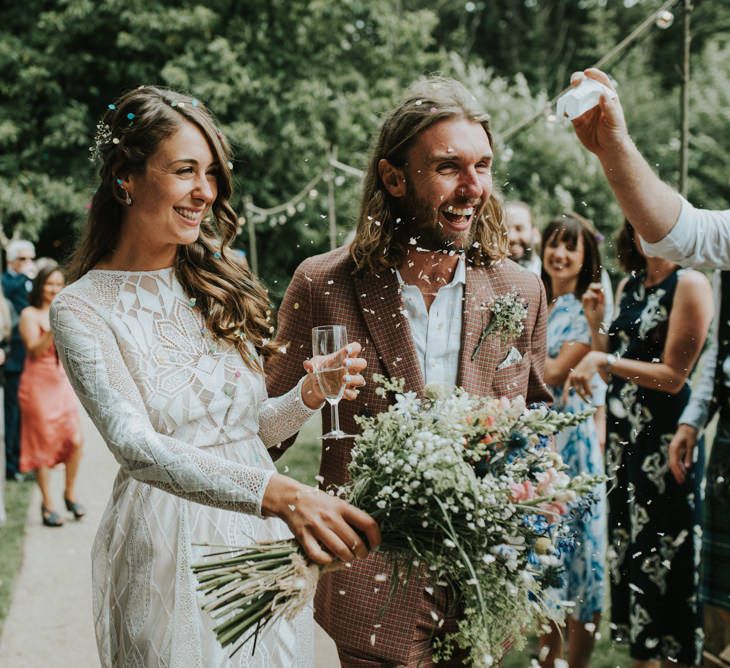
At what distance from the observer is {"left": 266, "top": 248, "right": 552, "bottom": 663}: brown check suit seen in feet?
7.97

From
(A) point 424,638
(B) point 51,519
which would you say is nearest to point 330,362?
(A) point 424,638

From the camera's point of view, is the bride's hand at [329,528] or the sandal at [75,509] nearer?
the bride's hand at [329,528]

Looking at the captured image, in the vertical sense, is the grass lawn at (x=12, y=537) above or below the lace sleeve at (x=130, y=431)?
below

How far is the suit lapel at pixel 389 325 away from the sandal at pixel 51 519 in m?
5.19

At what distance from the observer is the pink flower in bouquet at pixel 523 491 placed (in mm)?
1911

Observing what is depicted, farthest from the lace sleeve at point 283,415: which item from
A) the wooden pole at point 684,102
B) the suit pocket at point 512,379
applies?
the wooden pole at point 684,102

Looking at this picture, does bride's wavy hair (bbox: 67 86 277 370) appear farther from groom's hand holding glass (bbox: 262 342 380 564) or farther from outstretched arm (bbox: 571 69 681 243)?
outstretched arm (bbox: 571 69 681 243)

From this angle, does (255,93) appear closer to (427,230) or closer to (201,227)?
(201,227)

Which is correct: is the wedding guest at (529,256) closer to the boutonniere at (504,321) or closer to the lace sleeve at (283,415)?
the boutonniere at (504,321)

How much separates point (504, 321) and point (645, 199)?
52 centimetres

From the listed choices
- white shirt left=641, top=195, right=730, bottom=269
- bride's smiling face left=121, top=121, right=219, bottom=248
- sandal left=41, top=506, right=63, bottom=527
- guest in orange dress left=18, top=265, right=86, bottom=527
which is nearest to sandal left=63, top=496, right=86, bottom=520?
guest in orange dress left=18, top=265, right=86, bottom=527

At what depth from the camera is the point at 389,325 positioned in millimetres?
2547

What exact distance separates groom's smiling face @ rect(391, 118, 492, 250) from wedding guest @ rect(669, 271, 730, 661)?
165 cm

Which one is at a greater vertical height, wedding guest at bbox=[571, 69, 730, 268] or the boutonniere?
wedding guest at bbox=[571, 69, 730, 268]
